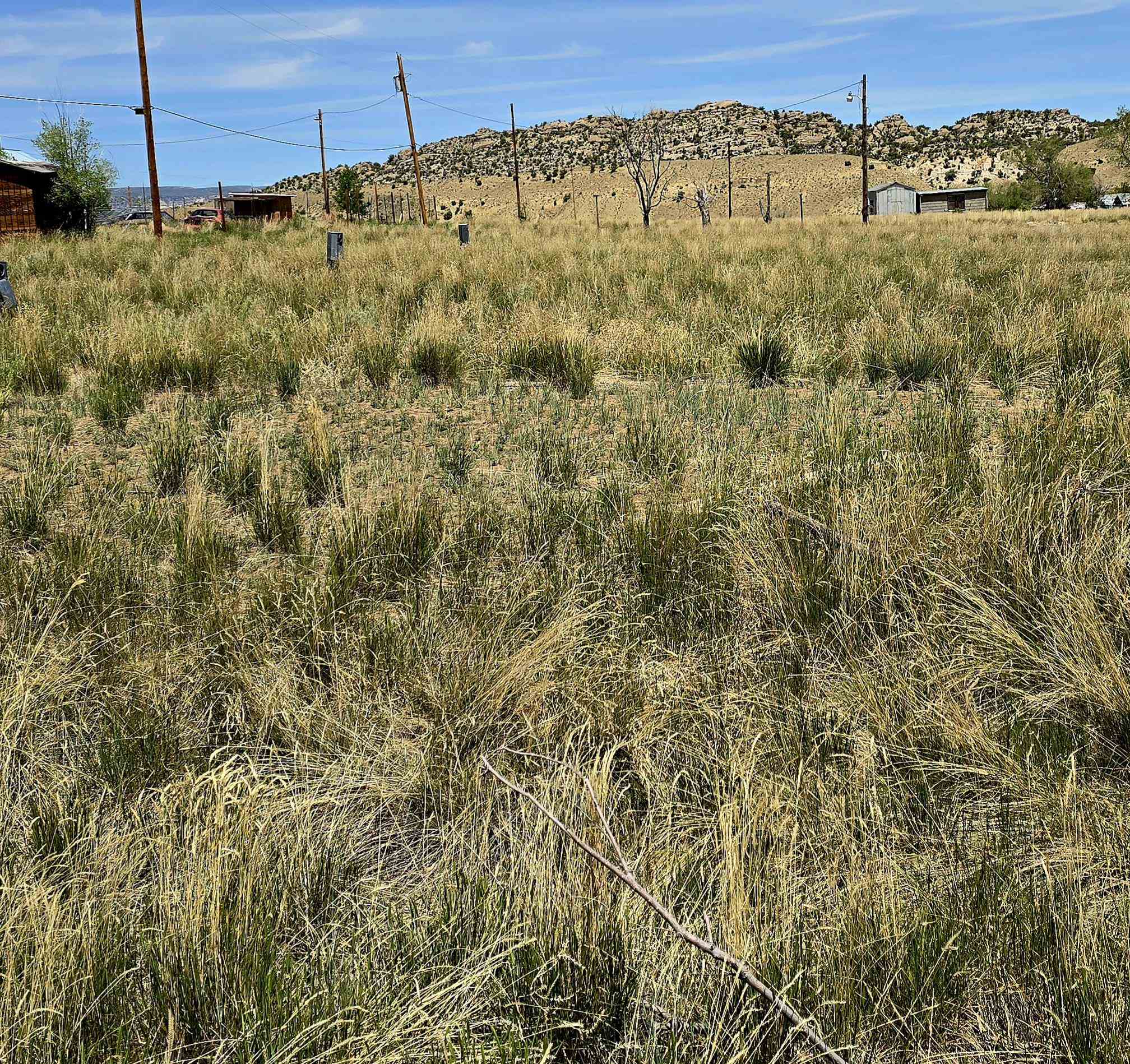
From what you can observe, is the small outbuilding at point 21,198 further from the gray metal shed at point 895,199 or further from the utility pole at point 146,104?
the gray metal shed at point 895,199

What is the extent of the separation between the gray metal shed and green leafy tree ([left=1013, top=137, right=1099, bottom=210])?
31.9 ft

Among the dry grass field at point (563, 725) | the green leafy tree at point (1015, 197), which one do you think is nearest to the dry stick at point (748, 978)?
the dry grass field at point (563, 725)

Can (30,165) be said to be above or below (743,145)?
below

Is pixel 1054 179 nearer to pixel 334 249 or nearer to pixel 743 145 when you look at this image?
pixel 743 145

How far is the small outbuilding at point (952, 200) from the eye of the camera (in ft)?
266

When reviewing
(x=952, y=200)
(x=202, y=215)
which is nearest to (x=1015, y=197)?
(x=952, y=200)

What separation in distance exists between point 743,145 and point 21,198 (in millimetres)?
112811

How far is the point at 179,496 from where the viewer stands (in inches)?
191

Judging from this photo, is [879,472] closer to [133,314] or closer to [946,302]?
[946,302]

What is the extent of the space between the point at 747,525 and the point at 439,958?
94.8 inches

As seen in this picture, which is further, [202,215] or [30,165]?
[202,215]

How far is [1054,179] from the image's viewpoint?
81125 millimetres

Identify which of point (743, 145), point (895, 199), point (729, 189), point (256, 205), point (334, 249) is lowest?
point (334, 249)

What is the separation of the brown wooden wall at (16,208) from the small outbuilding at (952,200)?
238ft
